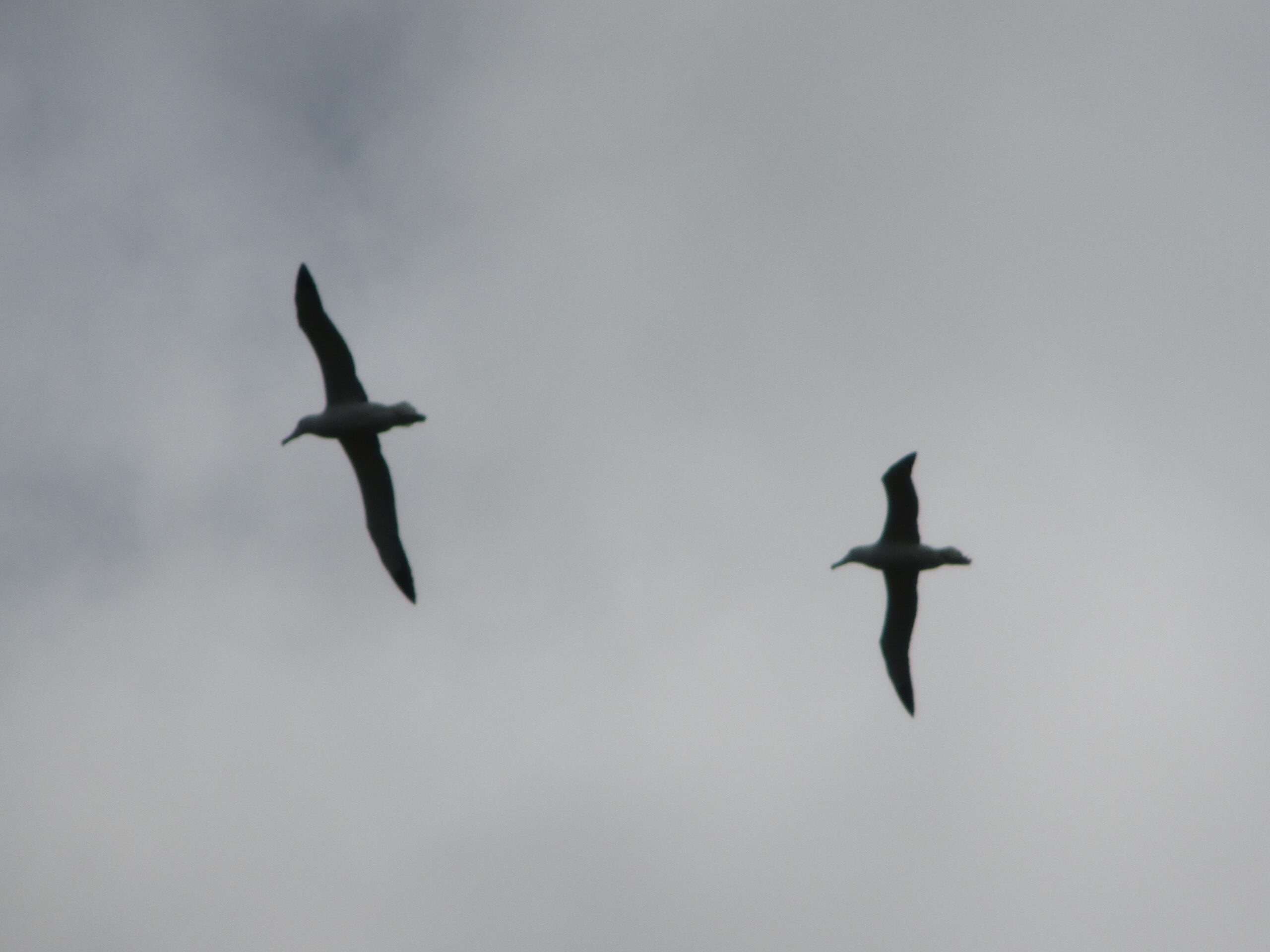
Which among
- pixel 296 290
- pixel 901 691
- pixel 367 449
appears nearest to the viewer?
pixel 296 290

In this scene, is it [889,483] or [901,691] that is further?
[901,691]

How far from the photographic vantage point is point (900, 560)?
90.3 ft

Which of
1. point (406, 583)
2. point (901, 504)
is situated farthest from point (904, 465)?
point (406, 583)

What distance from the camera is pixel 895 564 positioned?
90.8ft

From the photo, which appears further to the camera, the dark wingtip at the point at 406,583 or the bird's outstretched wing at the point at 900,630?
the bird's outstretched wing at the point at 900,630

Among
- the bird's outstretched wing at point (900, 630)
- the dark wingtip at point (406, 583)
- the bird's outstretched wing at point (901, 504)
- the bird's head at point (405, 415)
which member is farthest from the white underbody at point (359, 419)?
the bird's outstretched wing at point (900, 630)

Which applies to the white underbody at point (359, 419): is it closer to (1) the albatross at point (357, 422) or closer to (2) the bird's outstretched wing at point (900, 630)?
(1) the albatross at point (357, 422)

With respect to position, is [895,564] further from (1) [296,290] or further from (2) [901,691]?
(1) [296,290]

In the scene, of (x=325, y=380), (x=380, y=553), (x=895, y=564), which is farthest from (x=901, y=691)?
(x=325, y=380)

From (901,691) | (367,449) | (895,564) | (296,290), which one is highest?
(296,290)

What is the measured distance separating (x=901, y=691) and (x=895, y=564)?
2.94 metres

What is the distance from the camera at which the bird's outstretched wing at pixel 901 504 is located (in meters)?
26.0

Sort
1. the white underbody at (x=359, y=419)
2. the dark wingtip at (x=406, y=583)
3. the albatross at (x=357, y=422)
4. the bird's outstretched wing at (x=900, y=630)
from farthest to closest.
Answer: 1. the bird's outstretched wing at (x=900, y=630)
2. the dark wingtip at (x=406, y=583)
3. the white underbody at (x=359, y=419)
4. the albatross at (x=357, y=422)

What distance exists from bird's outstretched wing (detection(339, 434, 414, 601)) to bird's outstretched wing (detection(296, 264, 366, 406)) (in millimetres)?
835
